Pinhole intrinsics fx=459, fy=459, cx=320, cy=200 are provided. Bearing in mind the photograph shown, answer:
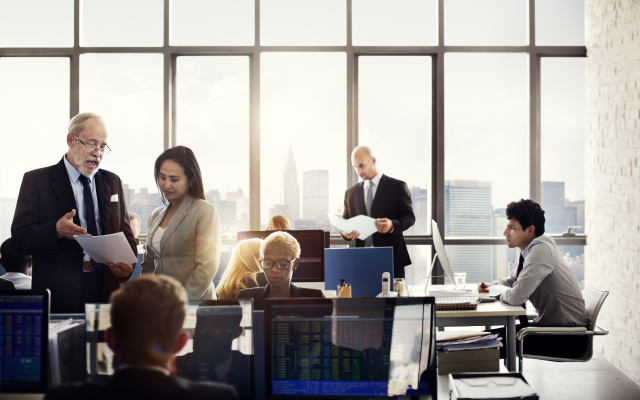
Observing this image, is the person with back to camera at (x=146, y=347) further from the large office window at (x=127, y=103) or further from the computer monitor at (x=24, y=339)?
the large office window at (x=127, y=103)

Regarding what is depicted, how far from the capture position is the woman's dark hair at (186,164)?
7.48 feet

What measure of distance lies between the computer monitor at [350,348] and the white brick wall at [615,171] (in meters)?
3.25

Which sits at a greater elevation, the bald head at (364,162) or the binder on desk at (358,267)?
the bald head at (364,162)

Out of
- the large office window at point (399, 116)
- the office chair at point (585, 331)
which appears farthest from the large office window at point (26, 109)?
the office chair at point (585, 331)

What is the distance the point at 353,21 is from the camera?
4.96 meters

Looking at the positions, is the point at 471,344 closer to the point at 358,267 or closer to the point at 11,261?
the point at 358,267

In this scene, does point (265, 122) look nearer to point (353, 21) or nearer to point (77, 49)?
point (353, 21)

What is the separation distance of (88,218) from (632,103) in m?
4.16

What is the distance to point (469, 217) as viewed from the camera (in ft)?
16.6

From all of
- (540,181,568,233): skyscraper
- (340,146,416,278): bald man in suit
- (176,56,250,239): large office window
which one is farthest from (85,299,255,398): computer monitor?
(540,181,568,233): skyscraper

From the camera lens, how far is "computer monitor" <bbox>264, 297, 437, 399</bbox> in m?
1.36

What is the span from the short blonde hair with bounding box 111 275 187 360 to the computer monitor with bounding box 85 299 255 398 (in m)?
0.25

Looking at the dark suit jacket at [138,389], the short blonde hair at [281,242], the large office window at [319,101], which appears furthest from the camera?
the large office window at [319,101]

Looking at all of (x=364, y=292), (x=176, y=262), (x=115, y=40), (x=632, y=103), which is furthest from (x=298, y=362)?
(x=115, y=40)
